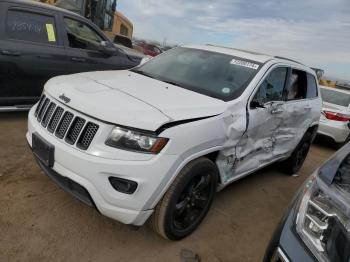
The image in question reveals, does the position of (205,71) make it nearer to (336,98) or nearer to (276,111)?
(276,111)

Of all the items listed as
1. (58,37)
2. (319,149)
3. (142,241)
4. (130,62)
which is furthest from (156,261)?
(319,149)

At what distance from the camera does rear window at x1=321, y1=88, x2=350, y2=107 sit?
8.52 metres

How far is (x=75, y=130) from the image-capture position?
2771 mm

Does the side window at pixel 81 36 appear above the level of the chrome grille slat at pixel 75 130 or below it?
below

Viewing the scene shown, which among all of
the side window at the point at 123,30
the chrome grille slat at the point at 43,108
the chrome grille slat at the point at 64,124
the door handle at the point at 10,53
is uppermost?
the chrome grille slat at the point at 64,124

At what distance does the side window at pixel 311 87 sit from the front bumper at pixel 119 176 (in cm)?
331

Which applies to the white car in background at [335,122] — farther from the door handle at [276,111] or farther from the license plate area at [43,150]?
the license plate area at [43,150]

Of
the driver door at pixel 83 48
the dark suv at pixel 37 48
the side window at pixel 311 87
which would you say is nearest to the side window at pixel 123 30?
the driver door at pixel 83 48

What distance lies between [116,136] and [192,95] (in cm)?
97

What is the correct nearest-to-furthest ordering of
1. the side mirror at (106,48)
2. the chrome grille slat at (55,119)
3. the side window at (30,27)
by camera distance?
the chrome grille slat at (55,119) < the side window at (30,27) < the side mirror at (106,48)

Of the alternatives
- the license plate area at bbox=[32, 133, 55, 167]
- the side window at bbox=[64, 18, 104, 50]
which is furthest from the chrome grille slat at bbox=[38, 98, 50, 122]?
the side window at bbox=[64, 18, 104, 50]

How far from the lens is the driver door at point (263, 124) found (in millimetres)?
3580

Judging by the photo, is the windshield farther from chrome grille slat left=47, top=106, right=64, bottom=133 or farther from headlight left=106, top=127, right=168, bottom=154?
chrome grille slat left=47, top=106, right=64, bottom=133

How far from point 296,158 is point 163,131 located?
11.6 ft
